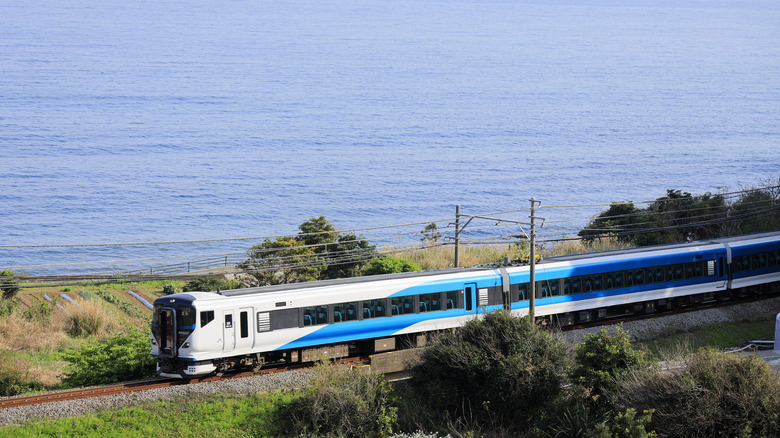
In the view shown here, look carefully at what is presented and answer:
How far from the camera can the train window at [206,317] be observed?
24.9 m

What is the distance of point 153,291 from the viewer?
48.8 metres

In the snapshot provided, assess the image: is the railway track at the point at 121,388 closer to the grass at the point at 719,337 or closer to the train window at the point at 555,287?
the train window at the point at 555,287

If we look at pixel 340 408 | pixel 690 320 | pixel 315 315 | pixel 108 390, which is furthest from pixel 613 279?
pixel 108 390

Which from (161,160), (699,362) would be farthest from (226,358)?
(161,160)

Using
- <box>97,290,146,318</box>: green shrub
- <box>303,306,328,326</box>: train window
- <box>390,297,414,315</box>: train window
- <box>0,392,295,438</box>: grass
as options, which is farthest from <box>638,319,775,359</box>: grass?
<box>97,290,146,318</box>: green shrub

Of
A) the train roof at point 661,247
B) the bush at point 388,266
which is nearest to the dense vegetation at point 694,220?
the train roof at point 661,247

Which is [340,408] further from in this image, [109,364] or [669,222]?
[669,222]

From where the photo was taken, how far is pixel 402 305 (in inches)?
1130

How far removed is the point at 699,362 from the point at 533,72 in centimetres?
14046

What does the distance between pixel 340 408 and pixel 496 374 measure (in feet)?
15.1

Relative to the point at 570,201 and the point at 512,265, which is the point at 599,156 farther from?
the point at 512,265

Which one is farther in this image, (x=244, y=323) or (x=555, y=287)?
(x=555, y=287)

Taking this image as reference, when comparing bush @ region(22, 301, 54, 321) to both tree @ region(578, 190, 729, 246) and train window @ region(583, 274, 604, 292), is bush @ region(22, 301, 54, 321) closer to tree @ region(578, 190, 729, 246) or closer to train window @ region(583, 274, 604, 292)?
train window @ region(583, 274, 604, 292)

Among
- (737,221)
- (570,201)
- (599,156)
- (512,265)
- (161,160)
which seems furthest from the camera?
(599,156)
